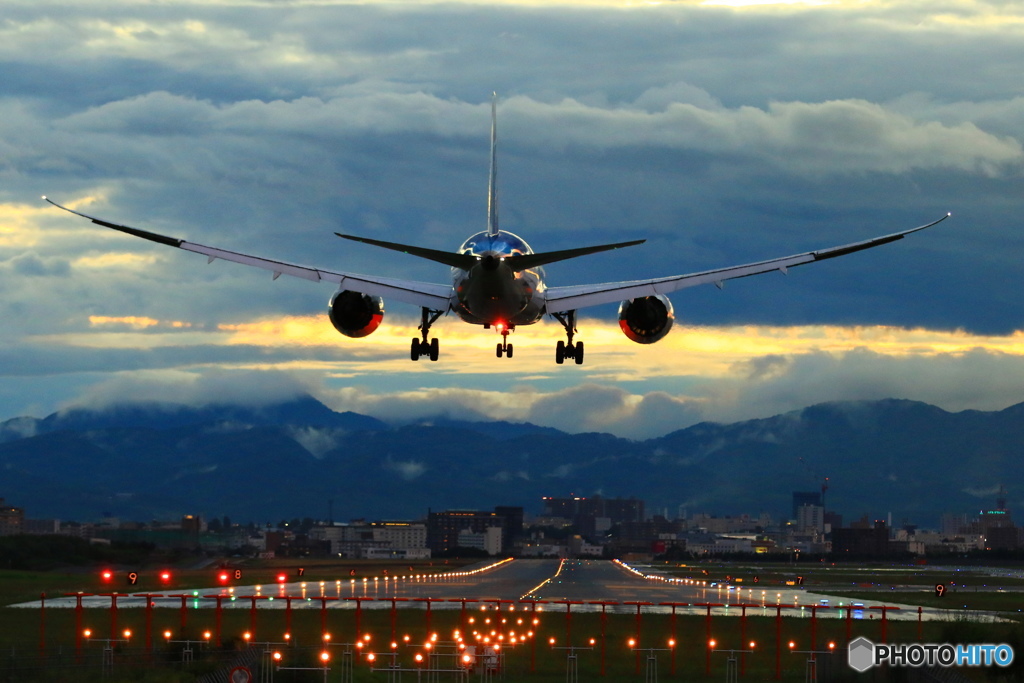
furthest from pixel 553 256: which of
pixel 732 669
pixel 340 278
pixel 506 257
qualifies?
pixel 732 669

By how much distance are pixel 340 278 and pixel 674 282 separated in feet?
43.4

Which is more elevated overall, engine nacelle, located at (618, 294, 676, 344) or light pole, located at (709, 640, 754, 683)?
engine nacelle, located at (618, 294, 676, 344)

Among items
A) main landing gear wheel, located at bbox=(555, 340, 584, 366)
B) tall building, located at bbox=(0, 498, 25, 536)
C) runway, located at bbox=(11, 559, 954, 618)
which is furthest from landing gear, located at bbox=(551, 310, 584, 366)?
tall building, located at bbox=(0, 498, 25, 536)

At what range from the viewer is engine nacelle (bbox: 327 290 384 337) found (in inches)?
2318

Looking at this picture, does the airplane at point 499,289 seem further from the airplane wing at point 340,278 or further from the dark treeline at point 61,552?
the dark treeline at point 61,552

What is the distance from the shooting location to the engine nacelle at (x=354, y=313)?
58875mm

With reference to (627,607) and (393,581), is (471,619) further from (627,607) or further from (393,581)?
(393,581)

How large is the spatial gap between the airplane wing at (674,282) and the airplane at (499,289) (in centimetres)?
4

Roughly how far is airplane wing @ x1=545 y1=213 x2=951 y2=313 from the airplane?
39 millimetres

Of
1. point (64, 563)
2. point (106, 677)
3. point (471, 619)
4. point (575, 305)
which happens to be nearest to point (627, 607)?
point (471, 619)

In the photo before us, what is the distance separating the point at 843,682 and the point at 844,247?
1693 cm

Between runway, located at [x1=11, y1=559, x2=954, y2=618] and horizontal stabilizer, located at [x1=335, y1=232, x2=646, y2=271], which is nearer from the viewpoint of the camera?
horizontal stabilizer, located at [x1=335, y1=232, x2=646, y2=271]

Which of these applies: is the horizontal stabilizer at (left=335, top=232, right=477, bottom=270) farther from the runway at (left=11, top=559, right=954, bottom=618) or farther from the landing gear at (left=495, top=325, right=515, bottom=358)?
the runway at (left=11, top=559, right=954, bottom=618)

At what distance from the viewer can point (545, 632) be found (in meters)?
76.4
